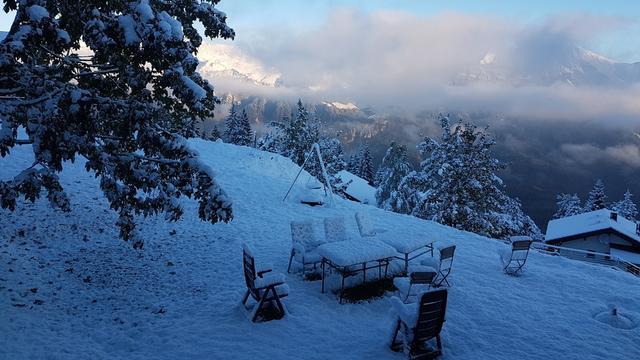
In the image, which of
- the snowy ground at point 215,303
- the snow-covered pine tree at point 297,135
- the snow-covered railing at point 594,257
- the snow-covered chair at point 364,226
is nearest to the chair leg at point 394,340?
the snowy ground at point 215,303

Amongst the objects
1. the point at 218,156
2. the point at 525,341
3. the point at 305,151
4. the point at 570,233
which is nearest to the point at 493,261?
the point at 525,341

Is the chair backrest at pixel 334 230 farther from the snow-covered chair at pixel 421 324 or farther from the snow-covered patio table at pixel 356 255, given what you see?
the snow-covered chair at pixel 421 324

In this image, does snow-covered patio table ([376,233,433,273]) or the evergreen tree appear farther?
the evergreen tree

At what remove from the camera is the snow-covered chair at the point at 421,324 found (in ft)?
20.8

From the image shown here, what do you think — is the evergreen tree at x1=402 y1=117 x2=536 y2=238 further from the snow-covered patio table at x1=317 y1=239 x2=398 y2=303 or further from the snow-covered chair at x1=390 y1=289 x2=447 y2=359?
the snow-covered chair at x1=390 y1=289 x2=447 y2=359

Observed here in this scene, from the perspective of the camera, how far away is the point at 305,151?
46.6m

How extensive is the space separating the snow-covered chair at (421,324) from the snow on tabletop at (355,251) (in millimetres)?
2014

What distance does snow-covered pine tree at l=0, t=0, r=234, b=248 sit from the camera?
518 cm

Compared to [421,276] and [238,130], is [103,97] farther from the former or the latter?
[238,130]

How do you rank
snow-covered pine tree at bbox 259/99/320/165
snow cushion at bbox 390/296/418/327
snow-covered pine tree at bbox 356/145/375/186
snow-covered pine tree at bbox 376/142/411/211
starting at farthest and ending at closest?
snow-covered pine tree at bbox 356/145/375/186 → snow-covered pine tree at bbox 259/99/320/165 → snow-covered pine tree at bbox 376/142/411/211 → snow cushion at bbox 390/296/418/327

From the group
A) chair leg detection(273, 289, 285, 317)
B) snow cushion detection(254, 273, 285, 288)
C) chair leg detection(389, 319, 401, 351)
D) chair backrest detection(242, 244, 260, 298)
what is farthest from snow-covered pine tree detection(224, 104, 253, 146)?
chair leg detection(389, 319, 401, 351)

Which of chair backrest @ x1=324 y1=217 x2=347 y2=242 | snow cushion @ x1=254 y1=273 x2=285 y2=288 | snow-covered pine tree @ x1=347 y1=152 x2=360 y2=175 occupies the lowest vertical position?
snow cushion @ x1=254 y1=273 x2=285 y2=288

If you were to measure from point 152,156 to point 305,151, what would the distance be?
39.0 metres

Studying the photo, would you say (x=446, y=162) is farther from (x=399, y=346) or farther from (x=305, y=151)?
(x=399, y=346)
